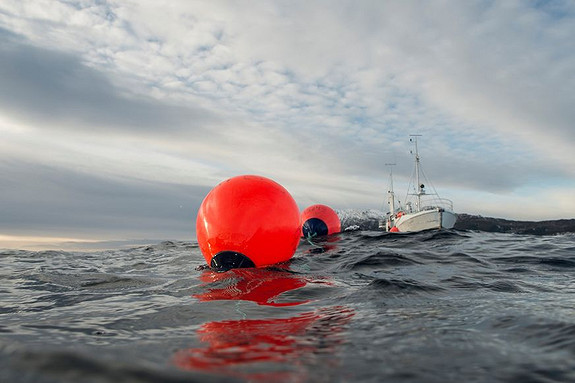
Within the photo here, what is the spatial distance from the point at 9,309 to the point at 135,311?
Answer: 5.35ft

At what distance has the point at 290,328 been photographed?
121 inches

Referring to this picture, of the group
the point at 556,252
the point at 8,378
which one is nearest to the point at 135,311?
the point at 8,378

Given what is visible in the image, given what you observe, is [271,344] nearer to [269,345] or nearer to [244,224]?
[269,345]

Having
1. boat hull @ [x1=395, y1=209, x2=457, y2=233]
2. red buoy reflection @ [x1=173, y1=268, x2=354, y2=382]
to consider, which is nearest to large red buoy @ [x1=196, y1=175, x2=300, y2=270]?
red buoy reflection @ [x1=173, y1=268, x2=354, y2=382]

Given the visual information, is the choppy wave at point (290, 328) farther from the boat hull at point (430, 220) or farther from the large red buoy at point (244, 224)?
the boat hull at point (430, 220)

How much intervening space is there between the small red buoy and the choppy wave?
34.1 ft

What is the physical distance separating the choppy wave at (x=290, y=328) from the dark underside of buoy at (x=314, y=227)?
10388mm

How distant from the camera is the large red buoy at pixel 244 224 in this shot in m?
6.75

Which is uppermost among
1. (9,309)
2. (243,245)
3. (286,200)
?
(286,200)

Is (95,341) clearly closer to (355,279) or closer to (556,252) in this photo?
(355,279)

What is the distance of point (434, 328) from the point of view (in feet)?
9.56

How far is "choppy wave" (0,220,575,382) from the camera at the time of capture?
1.92 metres

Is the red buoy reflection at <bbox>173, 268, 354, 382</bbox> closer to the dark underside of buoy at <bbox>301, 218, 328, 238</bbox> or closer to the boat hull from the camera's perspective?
the dark underside of buoy at <bbox>301, 218, 328, 238</bbox>

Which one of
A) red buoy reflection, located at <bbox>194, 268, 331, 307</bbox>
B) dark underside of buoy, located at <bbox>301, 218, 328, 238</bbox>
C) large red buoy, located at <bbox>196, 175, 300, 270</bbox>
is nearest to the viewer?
red buoy reflection, located at <bbox>194, 268, 331, 307</bbox>
